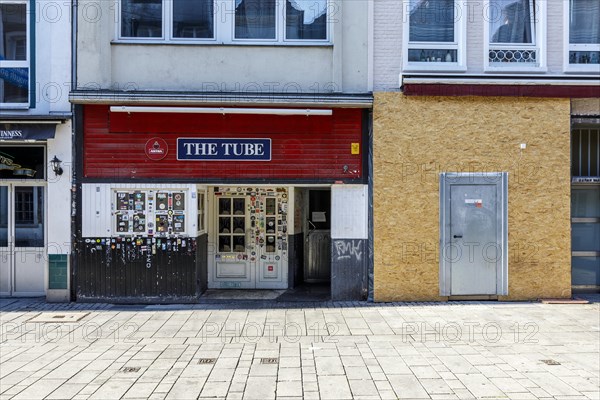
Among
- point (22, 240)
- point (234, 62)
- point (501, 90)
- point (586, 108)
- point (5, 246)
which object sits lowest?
point (5, 246)

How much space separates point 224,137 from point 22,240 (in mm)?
4760

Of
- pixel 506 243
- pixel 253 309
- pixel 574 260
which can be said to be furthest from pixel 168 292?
pixel 574 260

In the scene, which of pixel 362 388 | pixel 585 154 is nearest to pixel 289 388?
pixel 362 388

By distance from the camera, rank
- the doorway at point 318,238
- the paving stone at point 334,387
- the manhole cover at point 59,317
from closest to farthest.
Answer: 1. the paving stone at point 334,387
2. the manhole cover at point 59,317
3. the doorway at point 318,238

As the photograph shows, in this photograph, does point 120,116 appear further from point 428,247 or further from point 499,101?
point 499,101

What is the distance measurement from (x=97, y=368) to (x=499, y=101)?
28.3ft

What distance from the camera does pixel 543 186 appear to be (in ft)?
34.1

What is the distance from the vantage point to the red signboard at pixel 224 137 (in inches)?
402

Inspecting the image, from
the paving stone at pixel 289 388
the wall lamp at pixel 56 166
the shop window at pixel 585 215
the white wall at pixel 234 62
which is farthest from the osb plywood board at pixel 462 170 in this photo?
the wall lamp at pixel 56 166

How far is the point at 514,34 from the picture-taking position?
10.6 meters

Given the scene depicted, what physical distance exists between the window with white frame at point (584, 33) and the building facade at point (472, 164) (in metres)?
0.21

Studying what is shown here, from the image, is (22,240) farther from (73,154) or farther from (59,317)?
(59,317)

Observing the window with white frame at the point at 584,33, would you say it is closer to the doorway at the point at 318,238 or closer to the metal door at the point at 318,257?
the doorway at the point at 318,238

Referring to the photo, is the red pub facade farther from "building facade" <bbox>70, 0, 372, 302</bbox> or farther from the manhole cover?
the manhole cover
